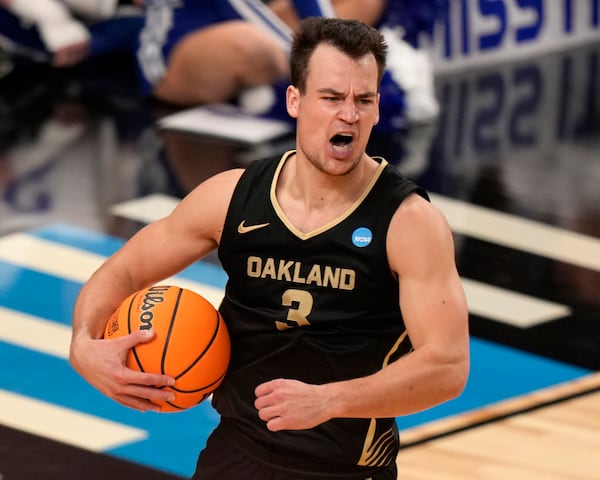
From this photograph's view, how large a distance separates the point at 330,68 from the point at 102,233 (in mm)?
4456

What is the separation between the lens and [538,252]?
7766 mm

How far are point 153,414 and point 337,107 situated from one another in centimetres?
267

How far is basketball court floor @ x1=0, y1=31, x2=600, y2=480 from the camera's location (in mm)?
5508

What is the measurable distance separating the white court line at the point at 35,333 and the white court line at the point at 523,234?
2.49 metres

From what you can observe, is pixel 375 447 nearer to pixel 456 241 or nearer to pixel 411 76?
pixel 456 241

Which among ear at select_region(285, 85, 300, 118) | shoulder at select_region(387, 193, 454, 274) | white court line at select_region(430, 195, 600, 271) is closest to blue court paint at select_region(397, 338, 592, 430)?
white court line at select_region(430, 195, 600, 271)

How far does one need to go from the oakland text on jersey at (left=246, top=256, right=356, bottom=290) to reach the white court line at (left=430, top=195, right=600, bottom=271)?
4.16 meters

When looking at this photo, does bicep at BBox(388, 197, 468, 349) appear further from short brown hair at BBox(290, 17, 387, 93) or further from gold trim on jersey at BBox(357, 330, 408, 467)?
short brown hair at BBox(290, 17, 387, 93)

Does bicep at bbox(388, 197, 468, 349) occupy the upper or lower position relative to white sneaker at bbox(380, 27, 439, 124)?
lower

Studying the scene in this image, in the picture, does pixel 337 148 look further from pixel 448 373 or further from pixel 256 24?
pixel 256 24

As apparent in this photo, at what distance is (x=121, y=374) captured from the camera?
361cm

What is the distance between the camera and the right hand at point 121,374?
362 centimetres

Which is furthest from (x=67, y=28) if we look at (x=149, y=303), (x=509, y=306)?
(x=149, y=303)

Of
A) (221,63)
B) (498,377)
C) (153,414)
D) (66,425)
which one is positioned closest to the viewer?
(66,425)
